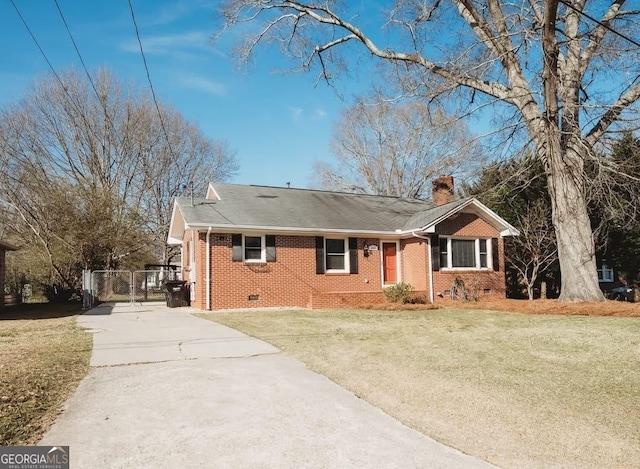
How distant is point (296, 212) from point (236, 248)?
319 centimetres

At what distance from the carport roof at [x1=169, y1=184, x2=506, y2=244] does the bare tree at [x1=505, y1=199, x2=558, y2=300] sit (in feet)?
6.64

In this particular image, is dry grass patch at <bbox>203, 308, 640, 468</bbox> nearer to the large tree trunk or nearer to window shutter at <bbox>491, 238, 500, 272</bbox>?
the large tree trunk

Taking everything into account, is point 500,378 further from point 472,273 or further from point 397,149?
point 397,149

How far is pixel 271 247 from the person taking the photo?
15.9m

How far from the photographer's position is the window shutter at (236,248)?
15336mm

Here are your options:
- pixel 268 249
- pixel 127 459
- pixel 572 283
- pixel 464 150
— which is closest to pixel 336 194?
pixel 268 249

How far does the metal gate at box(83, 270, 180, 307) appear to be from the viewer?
17.9m

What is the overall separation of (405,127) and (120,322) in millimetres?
26485

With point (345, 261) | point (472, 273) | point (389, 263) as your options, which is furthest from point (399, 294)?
point (472, 273)

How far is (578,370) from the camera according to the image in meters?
5.93

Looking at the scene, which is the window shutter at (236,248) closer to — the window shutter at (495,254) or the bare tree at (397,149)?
the window shutter at (495,254)

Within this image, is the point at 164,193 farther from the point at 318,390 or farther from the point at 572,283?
the point at 318,390

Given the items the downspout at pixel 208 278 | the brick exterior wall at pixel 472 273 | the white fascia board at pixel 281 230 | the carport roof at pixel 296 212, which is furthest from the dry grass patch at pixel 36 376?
the brick exterior wall at pixel 472 273

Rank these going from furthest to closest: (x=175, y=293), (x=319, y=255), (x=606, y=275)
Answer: (x=606, y=275) → (x=175, y=293) → (x=319, y=255)
